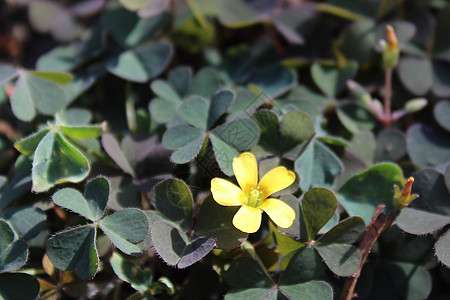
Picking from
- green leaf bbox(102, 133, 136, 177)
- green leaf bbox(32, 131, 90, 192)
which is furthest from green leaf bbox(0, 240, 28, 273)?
green leaf bbox(102, 133, 136, 177)

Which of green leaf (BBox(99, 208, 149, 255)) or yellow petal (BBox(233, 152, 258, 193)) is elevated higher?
yellow petal (BBox(233, 152, 258, 193))

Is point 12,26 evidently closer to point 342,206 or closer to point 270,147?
point 270,147

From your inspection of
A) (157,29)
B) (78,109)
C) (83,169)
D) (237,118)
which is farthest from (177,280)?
(157,29)

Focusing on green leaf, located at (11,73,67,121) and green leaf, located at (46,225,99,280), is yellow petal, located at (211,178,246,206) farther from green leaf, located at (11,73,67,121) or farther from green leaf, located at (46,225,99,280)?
green leaf, located at (11,73,67,121)

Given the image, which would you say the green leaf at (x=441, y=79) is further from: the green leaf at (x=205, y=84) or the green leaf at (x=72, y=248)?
the green leaf at (x=72, y=248)

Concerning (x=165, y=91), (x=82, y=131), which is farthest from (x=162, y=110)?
(x=82, y=131)

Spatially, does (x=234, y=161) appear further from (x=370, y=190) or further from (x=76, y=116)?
(x=76, y=116)
